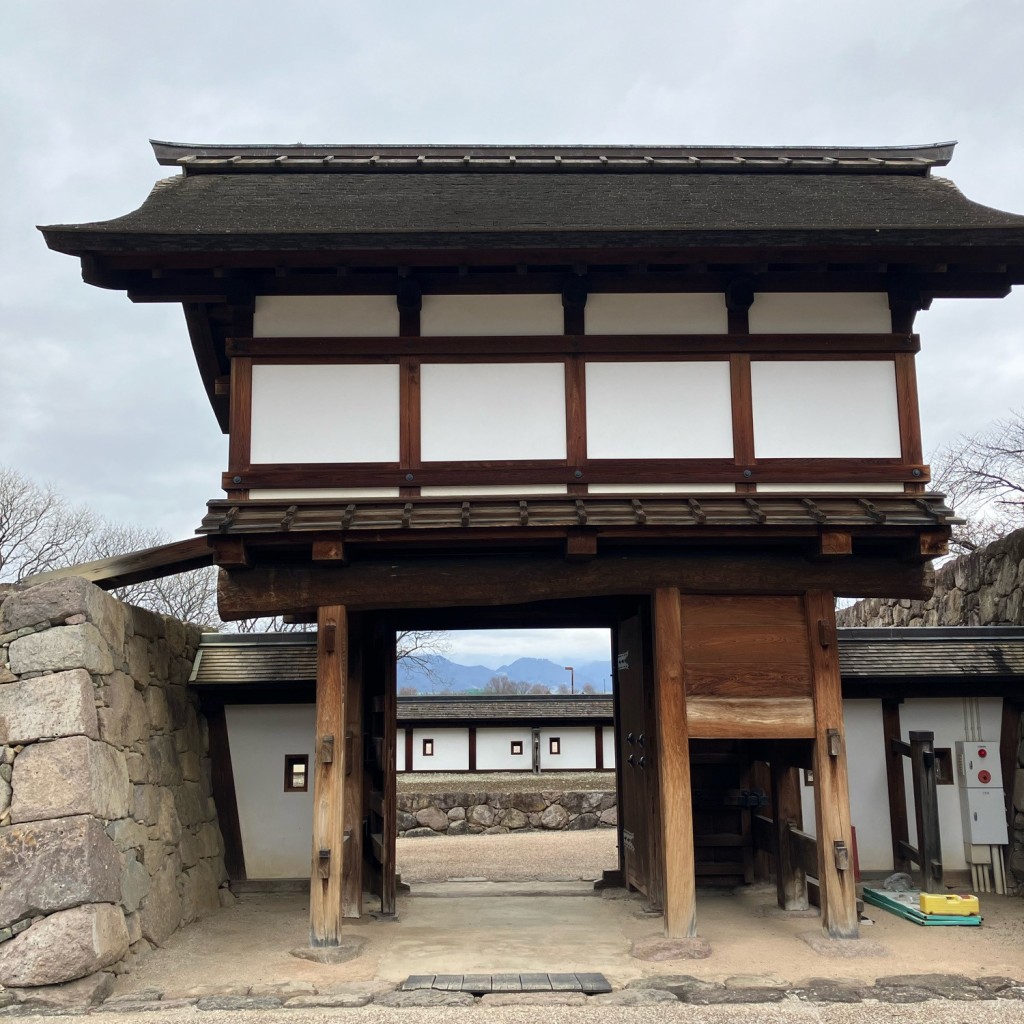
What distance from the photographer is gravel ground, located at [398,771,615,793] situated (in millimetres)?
20875

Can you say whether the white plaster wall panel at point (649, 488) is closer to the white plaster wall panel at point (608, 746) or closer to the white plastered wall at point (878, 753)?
the white plastered wall at point (878, 753)

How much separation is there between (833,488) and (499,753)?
50.9 feet

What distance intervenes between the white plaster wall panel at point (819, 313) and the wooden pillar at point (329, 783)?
181 inches

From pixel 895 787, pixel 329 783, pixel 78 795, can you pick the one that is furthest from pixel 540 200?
pixel 895 787

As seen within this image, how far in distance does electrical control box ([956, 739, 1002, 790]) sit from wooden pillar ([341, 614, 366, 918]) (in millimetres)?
6637

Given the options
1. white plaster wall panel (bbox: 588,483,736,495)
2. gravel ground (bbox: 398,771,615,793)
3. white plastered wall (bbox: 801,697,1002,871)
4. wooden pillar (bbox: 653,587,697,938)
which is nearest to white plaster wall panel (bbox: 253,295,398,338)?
white plaster wall panel (bbox: 588,483,736,495)

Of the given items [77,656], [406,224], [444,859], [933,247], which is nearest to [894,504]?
[933,247]

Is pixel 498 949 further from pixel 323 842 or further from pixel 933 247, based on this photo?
pixel 933 247

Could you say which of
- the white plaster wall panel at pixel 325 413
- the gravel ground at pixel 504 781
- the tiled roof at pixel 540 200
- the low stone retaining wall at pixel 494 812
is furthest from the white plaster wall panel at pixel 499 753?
the white plaster wall panel at pixel 325 413

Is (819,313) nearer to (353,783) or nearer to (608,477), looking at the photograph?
(608,477)

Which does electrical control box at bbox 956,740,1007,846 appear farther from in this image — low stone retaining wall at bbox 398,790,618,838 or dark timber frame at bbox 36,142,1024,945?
low stone retaining wall at bbox 398,790,618,838

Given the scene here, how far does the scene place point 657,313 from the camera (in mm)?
8711

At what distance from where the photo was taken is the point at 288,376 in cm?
852

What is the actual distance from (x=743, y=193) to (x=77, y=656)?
7378 mm
